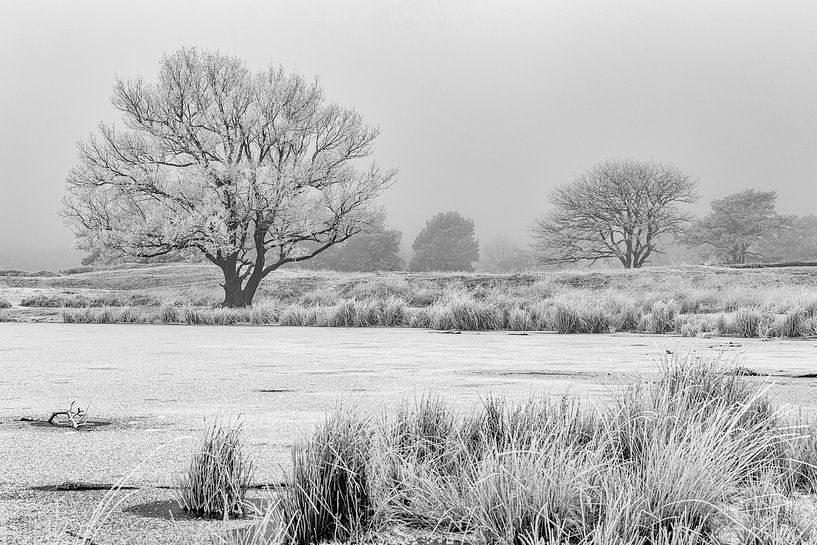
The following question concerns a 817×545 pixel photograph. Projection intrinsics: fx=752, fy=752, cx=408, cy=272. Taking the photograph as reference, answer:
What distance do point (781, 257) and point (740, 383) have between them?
7540cm

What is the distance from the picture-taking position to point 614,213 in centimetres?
4506

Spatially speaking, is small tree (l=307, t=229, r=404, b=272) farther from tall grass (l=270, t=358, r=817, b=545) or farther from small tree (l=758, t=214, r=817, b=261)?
tall grass (l=270, t=358, r=817, b=545)

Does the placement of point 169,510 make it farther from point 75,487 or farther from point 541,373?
point 541,373

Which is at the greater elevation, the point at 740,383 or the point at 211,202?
the point at 211,202

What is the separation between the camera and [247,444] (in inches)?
112

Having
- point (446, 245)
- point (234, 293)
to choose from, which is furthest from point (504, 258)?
point (234, 293)

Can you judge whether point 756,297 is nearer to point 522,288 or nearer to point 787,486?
point 522,288

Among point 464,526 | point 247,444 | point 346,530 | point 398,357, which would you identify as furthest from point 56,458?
point 398,357

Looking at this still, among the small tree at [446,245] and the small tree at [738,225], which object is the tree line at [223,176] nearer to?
the small tree at [738,225]

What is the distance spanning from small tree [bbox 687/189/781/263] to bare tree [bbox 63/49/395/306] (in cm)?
3808

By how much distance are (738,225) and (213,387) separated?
57170 millimetres

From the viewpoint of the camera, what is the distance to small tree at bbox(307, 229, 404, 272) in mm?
69500

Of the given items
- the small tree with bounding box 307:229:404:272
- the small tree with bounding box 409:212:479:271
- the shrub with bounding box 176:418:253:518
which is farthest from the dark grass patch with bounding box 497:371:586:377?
the small tree with bounding box 409:212:479:271

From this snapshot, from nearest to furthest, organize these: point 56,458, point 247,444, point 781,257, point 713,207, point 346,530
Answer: point 346,530 < point 56,458 < point 247,444 < point 713,207 < point 781,257
